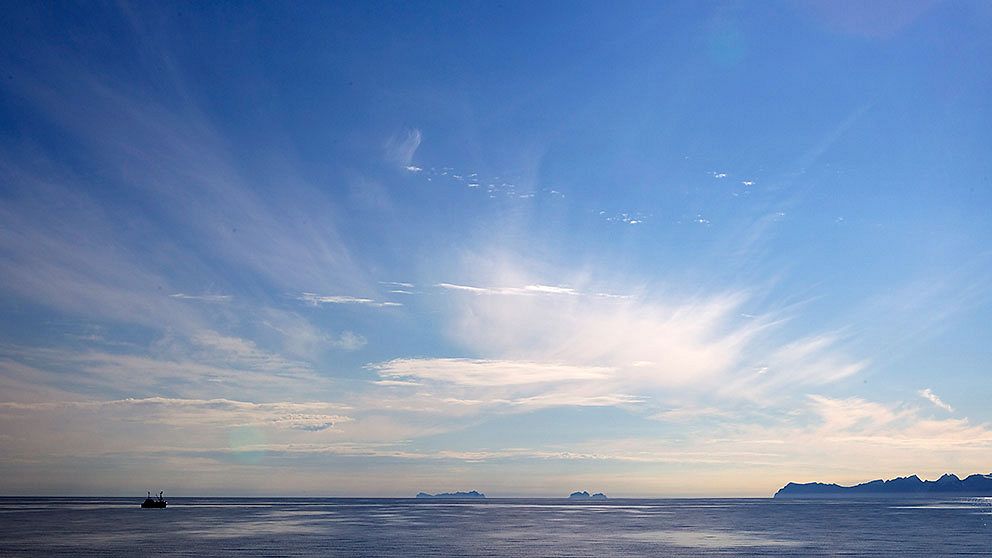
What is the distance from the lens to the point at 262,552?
79625 millimetres

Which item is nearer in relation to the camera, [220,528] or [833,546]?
[833,546]

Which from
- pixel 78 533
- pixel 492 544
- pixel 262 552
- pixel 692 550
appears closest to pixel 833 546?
pixel 692 550

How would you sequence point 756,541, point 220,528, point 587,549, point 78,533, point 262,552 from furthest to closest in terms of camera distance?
point 220,528
point 78,533
point 756,541
point 587,549
point 262,552

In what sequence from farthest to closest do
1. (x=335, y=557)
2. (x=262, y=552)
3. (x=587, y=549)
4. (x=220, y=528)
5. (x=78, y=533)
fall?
1. (x=220, y=528)
2. (x=78, y=533)
3. (x=587, y=549)
4. (x=262, y=552)
5. (x=335, y=557)

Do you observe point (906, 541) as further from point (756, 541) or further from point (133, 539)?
point (133, 539)

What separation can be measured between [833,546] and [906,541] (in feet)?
45.5

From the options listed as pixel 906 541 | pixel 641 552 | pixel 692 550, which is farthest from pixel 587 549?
pixel 906 541

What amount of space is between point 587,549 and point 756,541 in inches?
1076

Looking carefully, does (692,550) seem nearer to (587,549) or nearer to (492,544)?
(587,549)

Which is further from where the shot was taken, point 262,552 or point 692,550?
point 692,550

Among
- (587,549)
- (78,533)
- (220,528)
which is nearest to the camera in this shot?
(587,549)

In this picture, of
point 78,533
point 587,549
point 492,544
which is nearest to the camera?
point 587,549

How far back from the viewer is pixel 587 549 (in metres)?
85.1

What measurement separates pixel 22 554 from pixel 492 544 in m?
48.2
